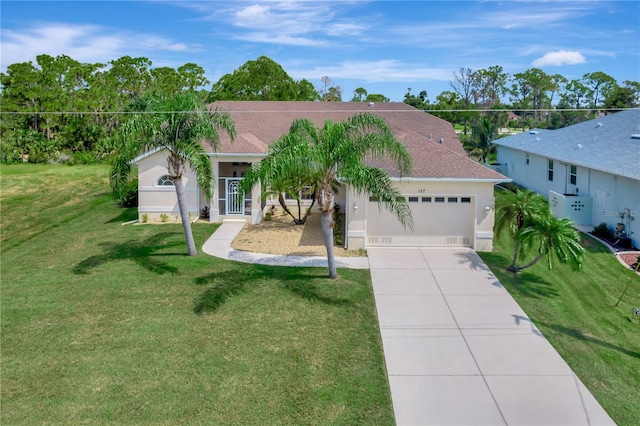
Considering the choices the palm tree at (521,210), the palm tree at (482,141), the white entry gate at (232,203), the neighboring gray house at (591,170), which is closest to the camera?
the palm tree at (521,210)

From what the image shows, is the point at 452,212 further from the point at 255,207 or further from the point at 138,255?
the point at 138,255

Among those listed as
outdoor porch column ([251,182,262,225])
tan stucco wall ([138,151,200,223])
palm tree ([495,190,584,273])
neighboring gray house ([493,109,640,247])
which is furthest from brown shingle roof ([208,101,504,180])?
neighboring gray house ([493,109,640,247])

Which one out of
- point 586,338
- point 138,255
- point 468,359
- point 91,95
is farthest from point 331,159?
point 91,95

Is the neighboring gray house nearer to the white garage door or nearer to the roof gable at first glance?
the roof gable

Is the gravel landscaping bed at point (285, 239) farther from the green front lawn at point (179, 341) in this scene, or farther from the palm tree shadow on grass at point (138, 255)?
the palm tree shadow on grass at point (138, 255)

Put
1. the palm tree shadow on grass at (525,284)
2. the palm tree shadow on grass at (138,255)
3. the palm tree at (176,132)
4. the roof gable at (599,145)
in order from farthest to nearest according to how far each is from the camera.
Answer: the roof gable at (599,145) → the palm tree shadow on grass at (138,255) → the palm tree at (176,132) → the palm tree shadow on grass at (525,284)

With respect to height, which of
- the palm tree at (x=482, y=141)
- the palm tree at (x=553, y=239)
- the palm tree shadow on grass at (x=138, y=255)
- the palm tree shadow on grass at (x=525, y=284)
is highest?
the palm tree at (x=482, y=141)

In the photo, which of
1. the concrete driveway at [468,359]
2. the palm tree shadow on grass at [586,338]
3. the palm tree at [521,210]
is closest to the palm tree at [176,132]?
the concrete driveway at [468,359]
